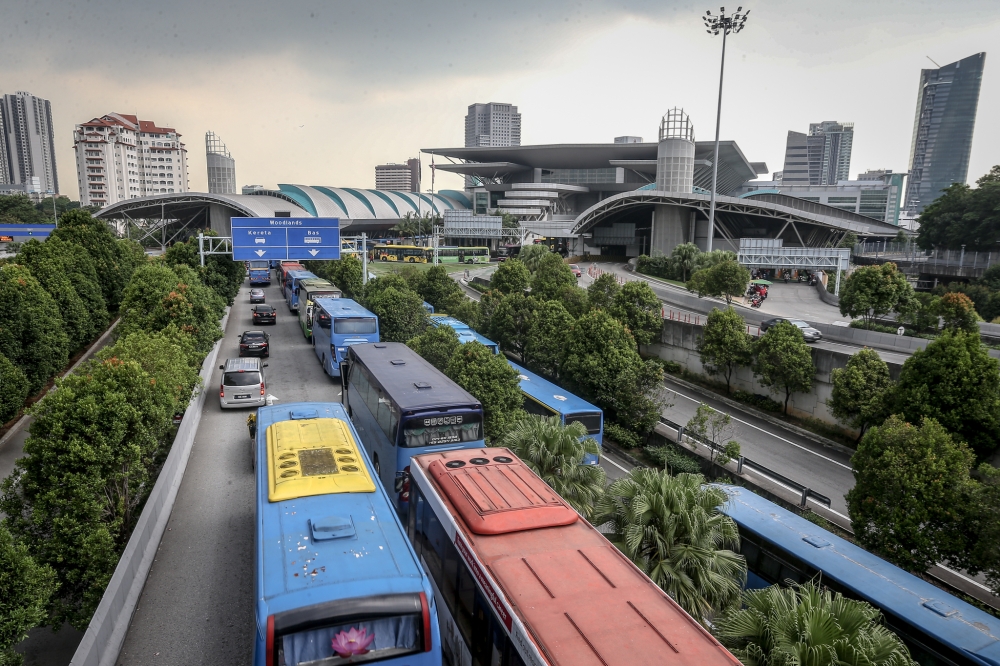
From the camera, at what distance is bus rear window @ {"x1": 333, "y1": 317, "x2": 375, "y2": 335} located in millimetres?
23281

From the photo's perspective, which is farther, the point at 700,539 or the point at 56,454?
the point at 56,454

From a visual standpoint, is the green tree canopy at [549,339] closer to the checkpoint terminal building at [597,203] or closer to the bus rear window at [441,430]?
the bus rear window at [441,430]

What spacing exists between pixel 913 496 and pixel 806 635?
7.95m

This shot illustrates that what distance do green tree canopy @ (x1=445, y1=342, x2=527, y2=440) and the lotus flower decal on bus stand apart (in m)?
9.98

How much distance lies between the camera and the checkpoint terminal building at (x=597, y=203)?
230ft

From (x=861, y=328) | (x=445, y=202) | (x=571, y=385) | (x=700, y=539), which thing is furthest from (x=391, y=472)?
(x=445, y=202)

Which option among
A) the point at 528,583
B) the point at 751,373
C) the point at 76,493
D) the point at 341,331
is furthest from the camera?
the point at 751,373

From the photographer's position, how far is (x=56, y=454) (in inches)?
406

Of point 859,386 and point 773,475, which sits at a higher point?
point 859,386

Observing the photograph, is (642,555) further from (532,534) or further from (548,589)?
(548,589)

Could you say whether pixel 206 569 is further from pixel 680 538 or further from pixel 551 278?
pixel 551 278

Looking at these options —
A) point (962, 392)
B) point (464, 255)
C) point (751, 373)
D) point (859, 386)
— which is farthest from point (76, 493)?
point (464, 255)

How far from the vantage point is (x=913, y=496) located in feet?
39.7

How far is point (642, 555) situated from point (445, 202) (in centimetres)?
12943
